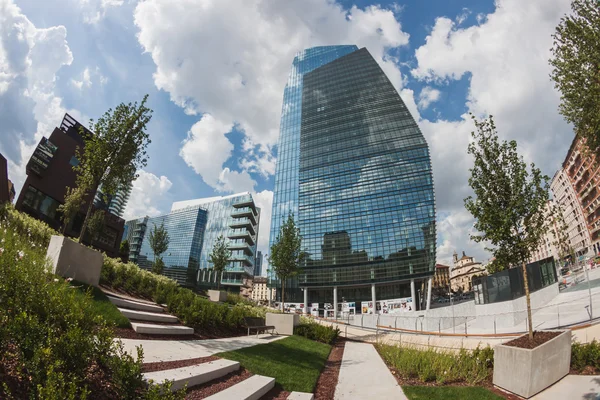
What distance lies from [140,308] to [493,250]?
14.2m

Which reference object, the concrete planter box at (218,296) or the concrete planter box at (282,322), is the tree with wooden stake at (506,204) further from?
the concrete planter box at (218,296)

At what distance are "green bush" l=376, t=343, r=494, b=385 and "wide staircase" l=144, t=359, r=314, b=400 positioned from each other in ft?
14.1

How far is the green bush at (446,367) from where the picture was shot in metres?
8.37

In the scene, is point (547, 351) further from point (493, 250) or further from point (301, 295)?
point (301, 295)

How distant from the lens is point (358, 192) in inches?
3489

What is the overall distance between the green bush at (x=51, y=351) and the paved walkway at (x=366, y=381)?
5304 mm

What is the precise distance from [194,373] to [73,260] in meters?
6.46

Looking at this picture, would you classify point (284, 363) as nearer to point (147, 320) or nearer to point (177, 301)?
point (147, 320)

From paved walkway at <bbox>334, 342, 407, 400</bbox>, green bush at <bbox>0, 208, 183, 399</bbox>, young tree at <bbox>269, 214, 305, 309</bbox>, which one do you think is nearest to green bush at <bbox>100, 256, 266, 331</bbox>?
paved walkway at <bbox>334, 342, 407, 400</bbox>

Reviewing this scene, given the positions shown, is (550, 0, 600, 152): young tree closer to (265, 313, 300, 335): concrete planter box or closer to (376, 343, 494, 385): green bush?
(376, 343, 494, 385): green bush

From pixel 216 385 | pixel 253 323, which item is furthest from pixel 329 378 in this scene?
pixel 253 323

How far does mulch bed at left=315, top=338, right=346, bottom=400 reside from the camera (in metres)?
7.43

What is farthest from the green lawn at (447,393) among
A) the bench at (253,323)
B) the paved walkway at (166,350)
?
the bench at (253,323)

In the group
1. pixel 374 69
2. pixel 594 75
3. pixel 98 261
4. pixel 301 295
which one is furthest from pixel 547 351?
pixel 374 69
